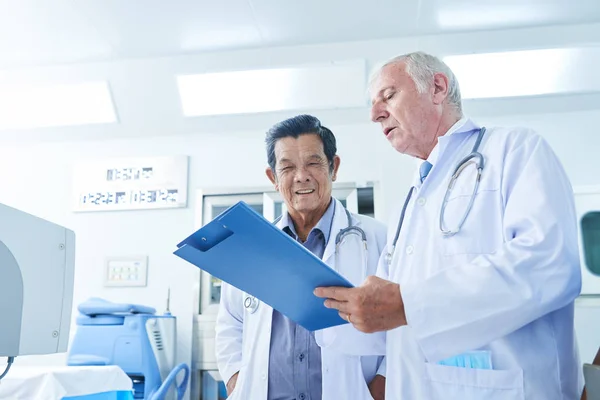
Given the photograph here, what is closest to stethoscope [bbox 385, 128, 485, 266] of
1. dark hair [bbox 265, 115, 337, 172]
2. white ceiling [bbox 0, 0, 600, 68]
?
dark hair [bbox 265, 115, 337, 172]

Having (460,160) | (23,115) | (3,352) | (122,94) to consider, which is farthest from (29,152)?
(460,160)

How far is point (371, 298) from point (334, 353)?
595 millimetres

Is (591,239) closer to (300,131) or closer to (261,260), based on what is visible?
(300,131)

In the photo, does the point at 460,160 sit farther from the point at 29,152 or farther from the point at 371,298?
the point at 29,152

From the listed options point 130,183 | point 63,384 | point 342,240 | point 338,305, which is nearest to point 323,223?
point 342,240

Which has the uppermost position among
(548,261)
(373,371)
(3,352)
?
(548,261)

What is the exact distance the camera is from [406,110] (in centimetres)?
126

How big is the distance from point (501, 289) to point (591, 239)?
255cm

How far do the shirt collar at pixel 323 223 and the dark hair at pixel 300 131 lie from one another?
0.14 metres

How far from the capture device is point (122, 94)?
3.33m

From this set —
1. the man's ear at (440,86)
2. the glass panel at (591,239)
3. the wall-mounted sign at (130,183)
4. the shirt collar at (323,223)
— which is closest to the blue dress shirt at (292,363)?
the shirt collar at (323,223)

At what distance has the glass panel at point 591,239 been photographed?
294cm

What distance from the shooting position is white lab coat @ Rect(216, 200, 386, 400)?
1250mm

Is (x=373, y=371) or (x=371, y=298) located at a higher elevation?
(x=371, y=298)
